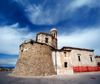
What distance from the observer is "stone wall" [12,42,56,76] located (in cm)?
1362

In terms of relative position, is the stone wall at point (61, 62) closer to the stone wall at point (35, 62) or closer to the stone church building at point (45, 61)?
the stone church building at point (45, 61)

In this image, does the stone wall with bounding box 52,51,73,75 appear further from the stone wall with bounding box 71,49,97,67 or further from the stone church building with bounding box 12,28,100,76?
the stone wall with bounding box 71,49,97,67

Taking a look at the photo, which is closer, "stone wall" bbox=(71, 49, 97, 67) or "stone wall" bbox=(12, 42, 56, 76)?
"stone wall" bbox=(12, 42, 56, 76)

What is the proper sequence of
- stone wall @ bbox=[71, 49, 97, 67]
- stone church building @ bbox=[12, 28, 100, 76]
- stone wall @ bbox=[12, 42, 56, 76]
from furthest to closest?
stone wall @ bbox=[71, 49, 97, 67], stone church building @ bbox=[12, 28, 100, 76], stone wall @ bbox=[12, 42, 56, 76]

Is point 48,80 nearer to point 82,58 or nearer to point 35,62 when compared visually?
point 35,62

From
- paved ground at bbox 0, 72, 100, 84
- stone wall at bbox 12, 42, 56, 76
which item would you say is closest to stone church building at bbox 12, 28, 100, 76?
stone wall at bbox 12, 42, 56, 76

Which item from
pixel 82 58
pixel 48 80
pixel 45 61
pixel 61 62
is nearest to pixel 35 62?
pixel 45 61

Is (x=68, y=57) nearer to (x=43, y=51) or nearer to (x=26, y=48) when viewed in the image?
(x=43, y=51)

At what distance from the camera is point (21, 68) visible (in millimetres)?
14273

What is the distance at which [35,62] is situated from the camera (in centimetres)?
1448

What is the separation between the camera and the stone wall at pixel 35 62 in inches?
536

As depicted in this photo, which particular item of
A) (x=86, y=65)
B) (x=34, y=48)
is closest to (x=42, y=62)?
(x=34, y=48)

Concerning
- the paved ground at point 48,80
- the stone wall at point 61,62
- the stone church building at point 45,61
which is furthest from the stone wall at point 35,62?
the paved ground at point 48,80

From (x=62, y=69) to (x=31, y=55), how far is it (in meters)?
8.90
